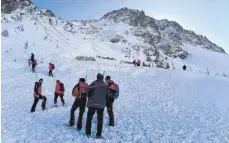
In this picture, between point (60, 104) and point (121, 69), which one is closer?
point (60, 104)

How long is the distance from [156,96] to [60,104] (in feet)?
25.8

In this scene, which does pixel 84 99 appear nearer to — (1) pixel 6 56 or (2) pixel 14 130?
(2) pixel 14 130

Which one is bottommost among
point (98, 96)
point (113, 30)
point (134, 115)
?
point (134, 115)

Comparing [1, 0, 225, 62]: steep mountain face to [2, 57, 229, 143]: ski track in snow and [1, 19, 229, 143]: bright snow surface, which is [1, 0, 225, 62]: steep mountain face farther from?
[2, 57, 229, 143]: ski track in snow

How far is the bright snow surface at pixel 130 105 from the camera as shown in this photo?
15.2 metres

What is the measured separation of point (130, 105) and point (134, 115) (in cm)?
380

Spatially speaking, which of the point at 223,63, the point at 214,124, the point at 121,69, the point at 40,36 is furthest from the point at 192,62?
the point at 214,124

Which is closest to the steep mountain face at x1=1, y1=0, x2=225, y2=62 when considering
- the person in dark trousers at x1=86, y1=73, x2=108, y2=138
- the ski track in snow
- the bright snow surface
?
the bright snow surface

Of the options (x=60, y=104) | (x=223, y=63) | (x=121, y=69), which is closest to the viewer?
(x=60, y=104)

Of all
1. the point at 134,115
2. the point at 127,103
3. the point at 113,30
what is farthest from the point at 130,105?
the point at 113,30

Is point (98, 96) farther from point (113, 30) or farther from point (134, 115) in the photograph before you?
point (113, 30)

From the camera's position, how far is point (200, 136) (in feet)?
53.5

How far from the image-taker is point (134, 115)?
19.8 meters

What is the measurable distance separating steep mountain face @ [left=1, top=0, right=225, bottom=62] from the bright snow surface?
23.1 metres
